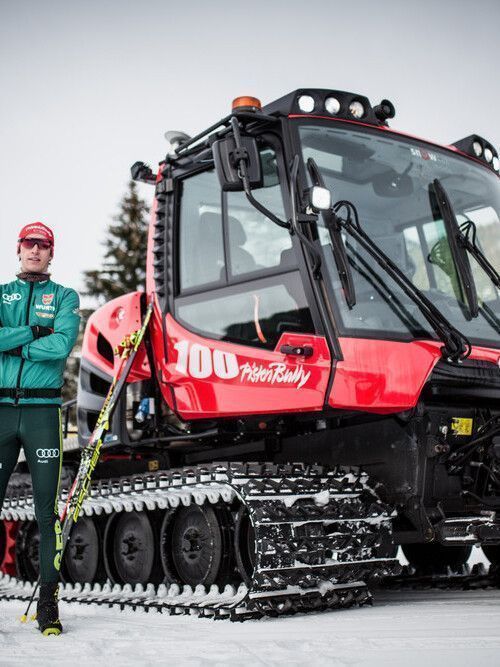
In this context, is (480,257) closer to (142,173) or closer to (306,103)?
(306,103)

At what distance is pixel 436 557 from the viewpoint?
25.6 feet

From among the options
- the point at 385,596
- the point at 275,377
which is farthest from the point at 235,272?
the point at 385,596

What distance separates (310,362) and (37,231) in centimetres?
171

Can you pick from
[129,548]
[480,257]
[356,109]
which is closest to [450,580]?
[129,548]

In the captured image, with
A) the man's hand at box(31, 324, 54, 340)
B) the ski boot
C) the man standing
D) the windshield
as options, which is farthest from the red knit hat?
the ski boot

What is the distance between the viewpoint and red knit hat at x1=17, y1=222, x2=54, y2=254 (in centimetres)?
502

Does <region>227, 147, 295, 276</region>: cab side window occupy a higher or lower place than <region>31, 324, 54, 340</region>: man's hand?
higher

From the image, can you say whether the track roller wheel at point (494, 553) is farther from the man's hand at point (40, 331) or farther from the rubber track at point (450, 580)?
the man's hand at point (40, 331)

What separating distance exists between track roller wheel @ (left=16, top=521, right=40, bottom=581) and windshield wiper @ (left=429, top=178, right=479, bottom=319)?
4140mm

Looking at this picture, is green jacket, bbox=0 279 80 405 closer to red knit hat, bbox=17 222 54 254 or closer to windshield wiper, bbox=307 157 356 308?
red knit hat, bbox=17 222 54 254

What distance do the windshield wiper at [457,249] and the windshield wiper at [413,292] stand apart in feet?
1.32

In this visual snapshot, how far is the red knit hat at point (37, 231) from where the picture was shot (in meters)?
5.02

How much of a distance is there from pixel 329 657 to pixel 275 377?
2035 mm

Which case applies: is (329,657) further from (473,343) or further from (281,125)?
(281,125)
